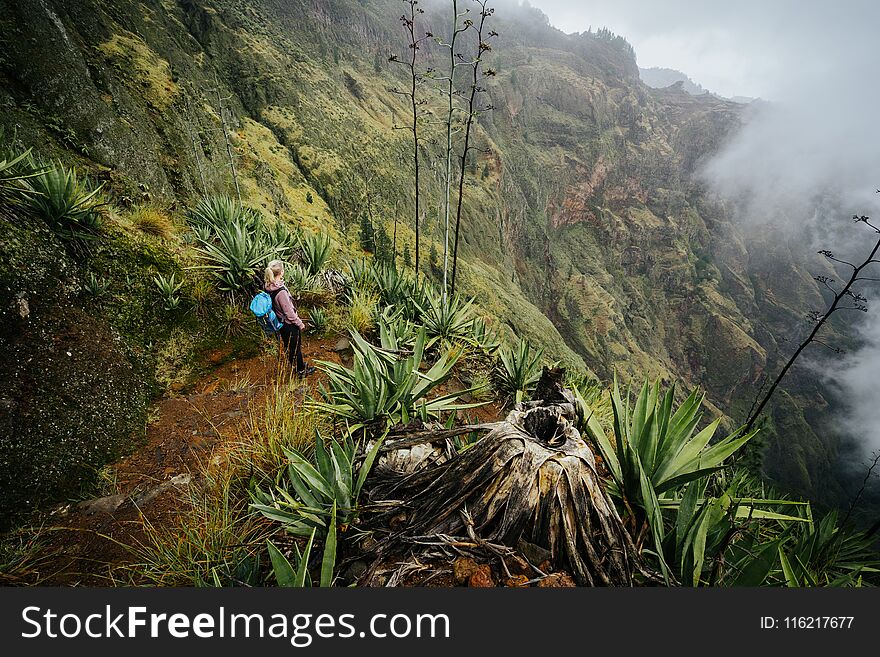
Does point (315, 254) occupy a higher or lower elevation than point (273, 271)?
higher

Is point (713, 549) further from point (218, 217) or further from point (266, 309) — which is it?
point (218, 217)

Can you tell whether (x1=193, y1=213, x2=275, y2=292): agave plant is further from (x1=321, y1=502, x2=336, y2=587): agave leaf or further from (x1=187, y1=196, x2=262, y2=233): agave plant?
(x1=321, y1=502, x2=336, y2=587): agave leaf

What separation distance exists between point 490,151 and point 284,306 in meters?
73.7

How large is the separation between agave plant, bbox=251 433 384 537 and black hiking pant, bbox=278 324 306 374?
85.7 inches

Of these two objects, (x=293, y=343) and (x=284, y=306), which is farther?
(x=293, y=343)

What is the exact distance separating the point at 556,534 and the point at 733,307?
136023 millimetres

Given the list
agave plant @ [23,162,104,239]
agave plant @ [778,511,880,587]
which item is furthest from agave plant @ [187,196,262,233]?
agave plant @ [778,511,880,587]

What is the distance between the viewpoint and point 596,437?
2.10 m

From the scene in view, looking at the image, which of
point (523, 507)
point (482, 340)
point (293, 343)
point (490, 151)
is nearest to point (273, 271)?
point (293, 343)

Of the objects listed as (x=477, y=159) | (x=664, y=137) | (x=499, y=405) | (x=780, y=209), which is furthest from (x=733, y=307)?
(x=499, y=405)

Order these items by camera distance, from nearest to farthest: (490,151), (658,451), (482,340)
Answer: (658,451) → (482,340) → (490,151)

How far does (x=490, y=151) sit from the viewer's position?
227 ft

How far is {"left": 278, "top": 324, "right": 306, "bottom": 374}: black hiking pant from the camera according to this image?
4.02 meters

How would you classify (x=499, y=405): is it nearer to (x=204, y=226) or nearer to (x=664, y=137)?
(x=204, y=226)
